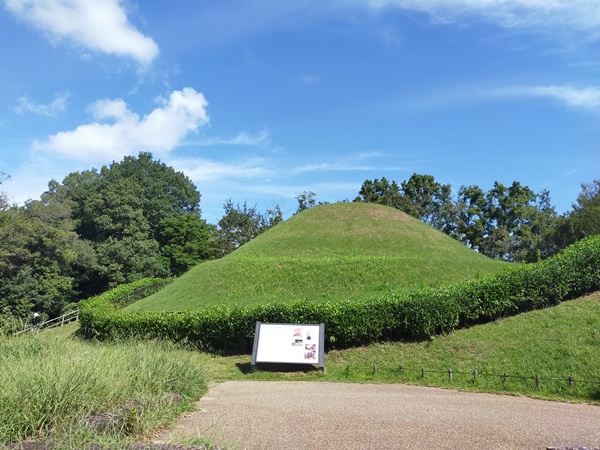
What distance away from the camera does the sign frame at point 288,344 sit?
41.1 ft

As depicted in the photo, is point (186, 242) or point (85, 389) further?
point (186, 242)

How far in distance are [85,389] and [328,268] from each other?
16092 mm

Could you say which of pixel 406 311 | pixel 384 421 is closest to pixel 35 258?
pixel 406 311

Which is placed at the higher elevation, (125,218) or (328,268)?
(125,218)

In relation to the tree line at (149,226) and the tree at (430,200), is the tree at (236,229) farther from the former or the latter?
the tree at (430,200)

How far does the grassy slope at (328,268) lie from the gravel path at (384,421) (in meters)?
9.19

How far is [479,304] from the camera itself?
14250 millimetres

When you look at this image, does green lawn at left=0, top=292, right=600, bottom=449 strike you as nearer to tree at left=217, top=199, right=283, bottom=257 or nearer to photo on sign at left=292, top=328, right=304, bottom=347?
photo on sign at left=292, top=328, right=304, bottom=347

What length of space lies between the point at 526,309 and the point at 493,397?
604 centimetres

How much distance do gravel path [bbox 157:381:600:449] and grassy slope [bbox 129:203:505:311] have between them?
919 cm

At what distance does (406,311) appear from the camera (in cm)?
1386

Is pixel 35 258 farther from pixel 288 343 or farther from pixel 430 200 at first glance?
pixel 430 200

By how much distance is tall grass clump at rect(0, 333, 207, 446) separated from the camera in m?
5.69

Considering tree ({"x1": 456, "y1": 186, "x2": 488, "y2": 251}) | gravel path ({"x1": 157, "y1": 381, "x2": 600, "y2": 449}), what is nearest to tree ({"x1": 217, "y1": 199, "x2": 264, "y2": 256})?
tree ({"x1": 456, "y1": 186, "x2": 488, "y2": 251})
